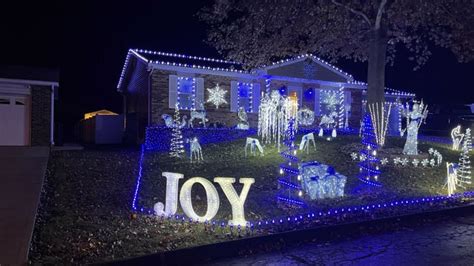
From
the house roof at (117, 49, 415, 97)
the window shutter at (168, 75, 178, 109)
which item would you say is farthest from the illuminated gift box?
the window shutter at (168, 75, 178, 109)

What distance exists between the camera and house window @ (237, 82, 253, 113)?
21372 mm

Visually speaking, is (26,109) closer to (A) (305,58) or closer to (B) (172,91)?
(B) (172,91)

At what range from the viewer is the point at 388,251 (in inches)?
272

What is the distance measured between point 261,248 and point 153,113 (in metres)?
13.1

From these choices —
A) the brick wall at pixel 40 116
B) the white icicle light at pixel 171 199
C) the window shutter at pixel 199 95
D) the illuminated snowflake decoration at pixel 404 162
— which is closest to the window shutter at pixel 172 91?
the window shutter at pixel 199 95

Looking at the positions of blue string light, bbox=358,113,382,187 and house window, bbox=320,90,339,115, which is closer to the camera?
blue string light, bbox=358,113,382,187

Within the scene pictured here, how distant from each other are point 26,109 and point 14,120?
61cm

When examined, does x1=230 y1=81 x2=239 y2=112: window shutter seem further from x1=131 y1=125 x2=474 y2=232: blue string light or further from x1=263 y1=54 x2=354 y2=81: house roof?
x1=131 y1=125 x2=474 y2=232: blue string light

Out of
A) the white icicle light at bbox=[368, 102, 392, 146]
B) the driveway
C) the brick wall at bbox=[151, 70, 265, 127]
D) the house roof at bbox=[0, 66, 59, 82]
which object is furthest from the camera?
the brick wall at bbox=[151, 70, 265, 127]

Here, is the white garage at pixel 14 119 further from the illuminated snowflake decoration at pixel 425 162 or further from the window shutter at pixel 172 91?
the illuminated snowflake decoration at pixel 425 162

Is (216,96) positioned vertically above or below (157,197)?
above

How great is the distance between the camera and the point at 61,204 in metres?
8.63

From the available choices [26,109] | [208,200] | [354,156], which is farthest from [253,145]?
[26,109]

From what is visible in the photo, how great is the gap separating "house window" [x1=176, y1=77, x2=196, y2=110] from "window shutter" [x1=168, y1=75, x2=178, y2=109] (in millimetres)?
328
